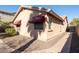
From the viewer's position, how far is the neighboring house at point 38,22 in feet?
9.35

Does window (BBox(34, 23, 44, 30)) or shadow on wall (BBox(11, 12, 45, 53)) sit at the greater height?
window (BBox(34, 23, 44, 30))

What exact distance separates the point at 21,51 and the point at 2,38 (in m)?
0.32

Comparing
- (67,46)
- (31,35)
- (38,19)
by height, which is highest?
(38,19)

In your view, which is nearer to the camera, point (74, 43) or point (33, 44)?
point (33, 44)

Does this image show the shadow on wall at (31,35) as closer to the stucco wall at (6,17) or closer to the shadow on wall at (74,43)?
the stucco wall at (6,17)

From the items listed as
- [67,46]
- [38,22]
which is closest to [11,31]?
[38,22]

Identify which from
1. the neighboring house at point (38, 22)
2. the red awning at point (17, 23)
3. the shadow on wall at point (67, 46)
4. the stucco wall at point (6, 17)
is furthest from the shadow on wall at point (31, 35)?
the shadow on wall at point (67, 46)

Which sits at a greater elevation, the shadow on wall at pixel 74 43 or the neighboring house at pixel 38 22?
the neighboring house at pixel 38 22

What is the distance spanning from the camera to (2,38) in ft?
9.46

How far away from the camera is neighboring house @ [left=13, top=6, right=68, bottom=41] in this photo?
285 cm

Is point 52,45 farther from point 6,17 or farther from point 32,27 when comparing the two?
point 6,17

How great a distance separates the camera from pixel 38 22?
2.87 m

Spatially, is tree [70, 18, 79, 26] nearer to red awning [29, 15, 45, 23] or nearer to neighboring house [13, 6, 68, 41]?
neighboring house [13, 6, 68, 41]

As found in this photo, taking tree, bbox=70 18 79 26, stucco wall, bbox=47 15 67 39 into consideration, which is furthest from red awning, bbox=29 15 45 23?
tree, bbox=70 18 79 26
